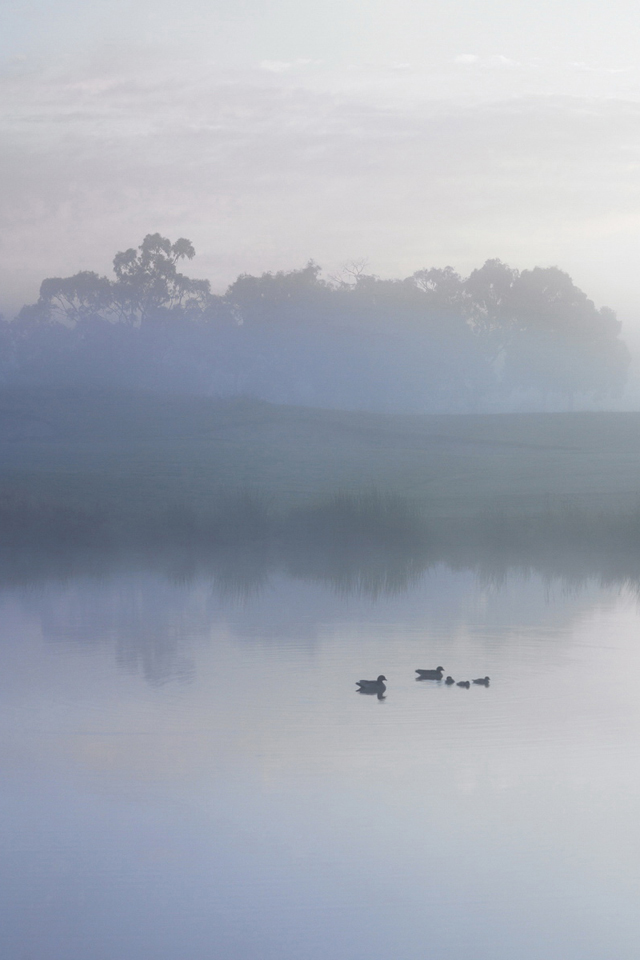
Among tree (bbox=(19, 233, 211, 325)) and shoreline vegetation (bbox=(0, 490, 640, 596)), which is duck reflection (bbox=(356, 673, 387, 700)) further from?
tree (bbox=(19, 233, 211, 325))

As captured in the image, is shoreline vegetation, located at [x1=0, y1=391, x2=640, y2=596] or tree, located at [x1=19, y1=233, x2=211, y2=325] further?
tree, located at [x1=19, y1=233, x2=211, y2=325]

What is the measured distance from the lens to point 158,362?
64.8 metres

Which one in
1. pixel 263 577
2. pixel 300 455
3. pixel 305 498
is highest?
pixel 300 455

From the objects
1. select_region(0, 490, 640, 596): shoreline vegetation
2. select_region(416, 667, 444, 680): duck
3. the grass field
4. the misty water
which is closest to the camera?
the misty water

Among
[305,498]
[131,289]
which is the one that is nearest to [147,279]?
[131,289]

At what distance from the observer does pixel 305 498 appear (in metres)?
31.9

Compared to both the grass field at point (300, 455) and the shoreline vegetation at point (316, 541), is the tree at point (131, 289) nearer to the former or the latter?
the grass field at point (300, 455)

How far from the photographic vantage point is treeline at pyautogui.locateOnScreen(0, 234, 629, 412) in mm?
64312

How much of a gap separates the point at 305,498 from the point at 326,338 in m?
38.5

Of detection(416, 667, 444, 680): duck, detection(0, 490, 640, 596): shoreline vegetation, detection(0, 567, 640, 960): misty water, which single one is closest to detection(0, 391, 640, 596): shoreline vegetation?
detection(0, 490, 640, 596): shoreline vegetation

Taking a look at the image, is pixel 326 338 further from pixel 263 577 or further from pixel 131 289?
pixel 263 577

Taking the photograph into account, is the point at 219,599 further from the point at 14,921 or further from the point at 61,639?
the point at 14,921

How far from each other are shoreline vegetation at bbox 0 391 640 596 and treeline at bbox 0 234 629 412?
6489 millimetres

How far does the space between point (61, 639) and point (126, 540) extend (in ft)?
34.5
